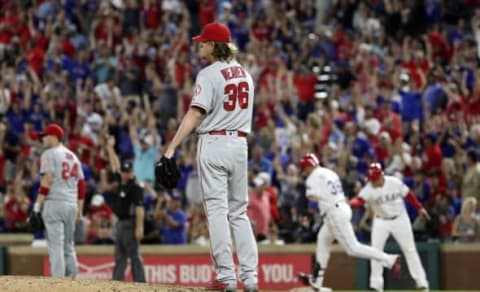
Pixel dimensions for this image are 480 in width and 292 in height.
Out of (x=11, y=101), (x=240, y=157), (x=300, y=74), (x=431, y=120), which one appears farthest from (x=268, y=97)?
(x=240, y=157)

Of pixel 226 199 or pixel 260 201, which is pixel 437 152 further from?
pixel 226 199

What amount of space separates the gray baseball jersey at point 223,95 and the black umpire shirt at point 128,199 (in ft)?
22.8

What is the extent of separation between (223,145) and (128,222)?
732 cm

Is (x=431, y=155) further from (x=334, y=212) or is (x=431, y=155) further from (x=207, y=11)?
(x=207, y=11)

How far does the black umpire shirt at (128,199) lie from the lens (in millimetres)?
18094

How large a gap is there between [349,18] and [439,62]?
9.74ft

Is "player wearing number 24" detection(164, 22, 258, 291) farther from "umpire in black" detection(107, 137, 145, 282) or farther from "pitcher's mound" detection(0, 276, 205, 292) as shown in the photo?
"umpire in black" detection(107, 137, 145, 282)

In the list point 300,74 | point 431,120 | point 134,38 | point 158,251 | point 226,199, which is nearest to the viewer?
point 226,199

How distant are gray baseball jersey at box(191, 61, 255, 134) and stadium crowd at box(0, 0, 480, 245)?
25.7 feet

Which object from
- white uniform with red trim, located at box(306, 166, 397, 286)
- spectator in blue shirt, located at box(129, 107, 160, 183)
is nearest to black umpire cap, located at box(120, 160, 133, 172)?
white uniform with red trim, located at box(306, 166, 397, 286)

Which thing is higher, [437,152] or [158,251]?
[437,152]

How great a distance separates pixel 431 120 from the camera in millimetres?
22719

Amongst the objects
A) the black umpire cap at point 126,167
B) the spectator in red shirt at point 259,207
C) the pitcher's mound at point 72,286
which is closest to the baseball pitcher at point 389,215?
the spectator in red shirt at point 259,207

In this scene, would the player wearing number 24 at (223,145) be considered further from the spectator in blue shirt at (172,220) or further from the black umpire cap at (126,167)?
the spectator in blue shirt at (172,220)
